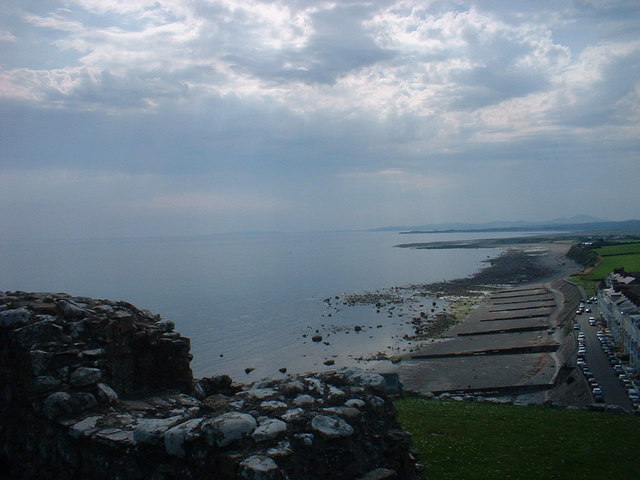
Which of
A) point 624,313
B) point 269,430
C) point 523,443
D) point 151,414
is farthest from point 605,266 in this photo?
point 269,430

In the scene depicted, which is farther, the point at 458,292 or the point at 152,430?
the point at 458,292

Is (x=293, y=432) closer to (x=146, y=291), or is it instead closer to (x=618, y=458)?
(x=618, y=458)

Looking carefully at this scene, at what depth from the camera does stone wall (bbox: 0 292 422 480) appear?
7.18 metres

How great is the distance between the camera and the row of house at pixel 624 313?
1449 inches

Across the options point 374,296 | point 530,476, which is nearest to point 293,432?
point 530,476

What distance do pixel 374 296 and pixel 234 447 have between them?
272 feet

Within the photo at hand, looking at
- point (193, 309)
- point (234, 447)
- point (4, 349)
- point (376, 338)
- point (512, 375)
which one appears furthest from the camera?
point (193, 309)

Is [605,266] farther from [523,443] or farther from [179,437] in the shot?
[179,437]

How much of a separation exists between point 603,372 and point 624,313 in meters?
7.56

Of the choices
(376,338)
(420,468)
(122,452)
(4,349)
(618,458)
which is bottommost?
(376,338)

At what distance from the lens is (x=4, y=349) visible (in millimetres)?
9562

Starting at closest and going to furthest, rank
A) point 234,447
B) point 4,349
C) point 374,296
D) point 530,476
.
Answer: point 234,447 → point 4,349 → point 530,476 → point 374,296

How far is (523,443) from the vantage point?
14.3m

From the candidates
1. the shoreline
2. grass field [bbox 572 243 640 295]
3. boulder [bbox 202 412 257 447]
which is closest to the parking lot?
the shoreline
